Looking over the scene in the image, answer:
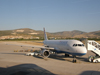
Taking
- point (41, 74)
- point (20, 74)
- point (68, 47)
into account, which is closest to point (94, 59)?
point (68, 47)

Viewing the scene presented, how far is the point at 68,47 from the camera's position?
24.6 meters

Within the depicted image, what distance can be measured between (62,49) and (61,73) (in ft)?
37.4

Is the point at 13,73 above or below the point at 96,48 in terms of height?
below

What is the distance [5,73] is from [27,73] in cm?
268

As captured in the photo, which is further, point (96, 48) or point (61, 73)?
point (96, 48)

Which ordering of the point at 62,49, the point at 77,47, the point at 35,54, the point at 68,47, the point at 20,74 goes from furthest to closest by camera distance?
the point at 35,54, the point at 62,49, the point at 68,47, the point at 77,47, the point at 20,74

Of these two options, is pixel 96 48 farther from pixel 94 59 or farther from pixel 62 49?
pixel 62 49

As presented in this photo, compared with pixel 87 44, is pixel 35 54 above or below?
below

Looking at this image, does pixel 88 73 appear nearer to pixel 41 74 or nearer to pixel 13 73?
pixel 41 74

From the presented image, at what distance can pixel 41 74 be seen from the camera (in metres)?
15.4

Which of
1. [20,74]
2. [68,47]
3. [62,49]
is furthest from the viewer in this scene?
[62,49]

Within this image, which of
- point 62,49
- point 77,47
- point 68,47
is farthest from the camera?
point 62,49

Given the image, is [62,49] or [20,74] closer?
[20,74]

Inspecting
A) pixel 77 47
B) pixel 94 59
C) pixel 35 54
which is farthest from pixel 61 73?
pixel 35 54
